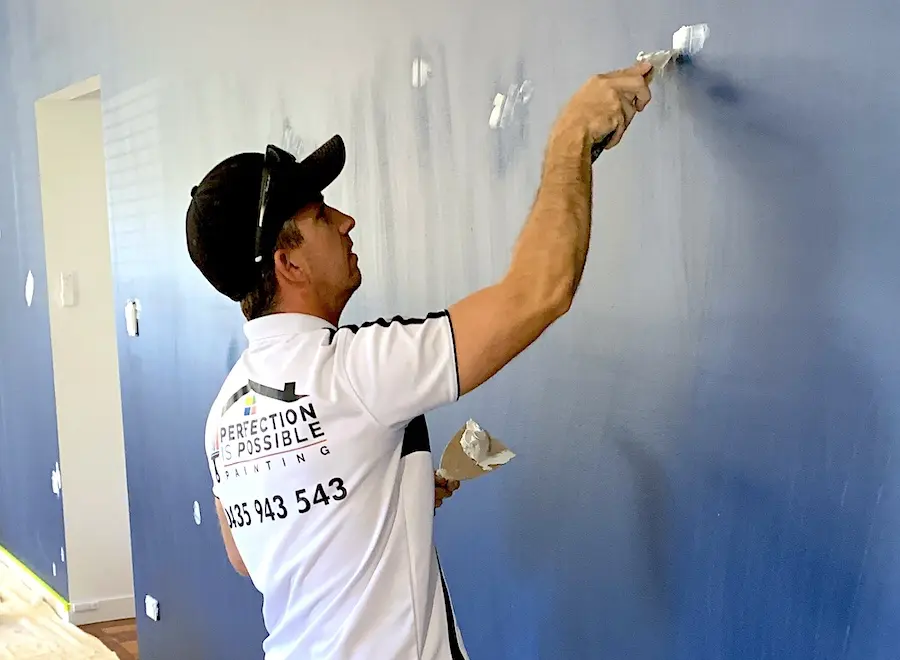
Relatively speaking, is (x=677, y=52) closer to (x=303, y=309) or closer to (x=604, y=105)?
(x=604, y=105)

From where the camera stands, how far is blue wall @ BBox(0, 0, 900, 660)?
1.19 meters

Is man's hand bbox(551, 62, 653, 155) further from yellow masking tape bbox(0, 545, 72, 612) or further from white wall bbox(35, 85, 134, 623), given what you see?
yellow masking tape bbox(0, 545, 72, 612)

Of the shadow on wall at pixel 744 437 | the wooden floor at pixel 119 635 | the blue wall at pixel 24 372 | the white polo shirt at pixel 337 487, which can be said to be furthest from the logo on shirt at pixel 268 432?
the blue wall at pixel 24 372

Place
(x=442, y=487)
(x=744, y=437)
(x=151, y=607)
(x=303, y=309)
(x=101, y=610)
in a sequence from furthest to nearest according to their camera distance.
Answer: (x=101, y=610), (x=151, y=607), (x=442, y=487), (x=303, y=309), (x=744, y=437)

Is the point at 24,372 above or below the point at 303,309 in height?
below

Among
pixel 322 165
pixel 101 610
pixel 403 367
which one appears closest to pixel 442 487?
pixel 403 367

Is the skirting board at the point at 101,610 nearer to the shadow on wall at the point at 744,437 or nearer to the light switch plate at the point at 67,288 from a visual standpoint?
the light switch plate at the point at 67,288

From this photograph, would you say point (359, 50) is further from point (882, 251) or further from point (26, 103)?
point (26, 103)

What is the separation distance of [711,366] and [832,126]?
36 cm

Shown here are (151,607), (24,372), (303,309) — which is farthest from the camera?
(24,372)

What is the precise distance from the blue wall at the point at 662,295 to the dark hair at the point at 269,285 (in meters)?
0.45

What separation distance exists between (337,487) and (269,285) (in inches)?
12.0

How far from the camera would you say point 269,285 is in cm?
144

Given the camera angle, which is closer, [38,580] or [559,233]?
[559,233]
